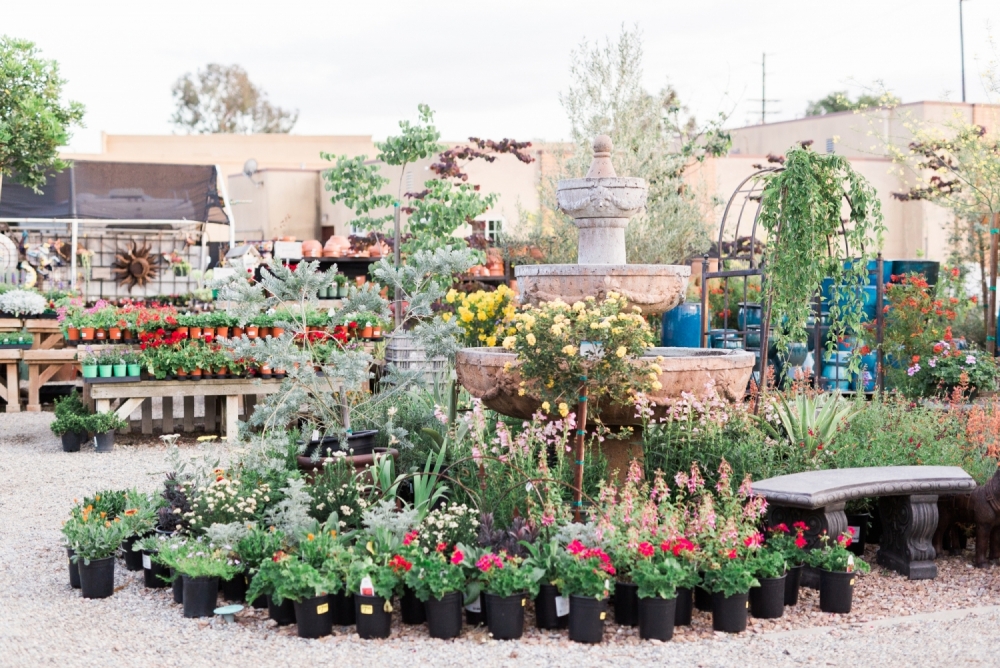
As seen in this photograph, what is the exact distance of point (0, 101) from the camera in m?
11.4

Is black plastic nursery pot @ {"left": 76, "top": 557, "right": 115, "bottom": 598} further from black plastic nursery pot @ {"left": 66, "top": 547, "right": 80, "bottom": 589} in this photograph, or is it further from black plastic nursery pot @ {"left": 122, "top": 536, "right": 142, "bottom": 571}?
black plastic nursery pot @ {"left": 122, "top": 536, "right": 142, "bottom": 571}

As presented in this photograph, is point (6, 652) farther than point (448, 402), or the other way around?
point (448, 402)

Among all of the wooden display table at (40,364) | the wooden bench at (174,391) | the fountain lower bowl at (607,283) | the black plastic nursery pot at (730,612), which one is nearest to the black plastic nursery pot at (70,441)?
the wooden bench at (174,391)

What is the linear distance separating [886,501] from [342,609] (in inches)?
114

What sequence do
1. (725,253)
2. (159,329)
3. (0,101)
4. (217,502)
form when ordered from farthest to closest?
1. (725,253)
2. (0,101)
3. (159,329)
4. (217,502)

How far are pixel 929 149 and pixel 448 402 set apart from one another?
11.0 metres

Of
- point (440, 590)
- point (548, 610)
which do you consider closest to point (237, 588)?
point (440, 590)

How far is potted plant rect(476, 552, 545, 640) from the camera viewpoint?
4414 mm

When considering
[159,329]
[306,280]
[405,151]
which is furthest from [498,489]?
[405,151]

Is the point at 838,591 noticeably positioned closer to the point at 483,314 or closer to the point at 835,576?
the point at 835,576

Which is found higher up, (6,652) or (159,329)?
(159,329)

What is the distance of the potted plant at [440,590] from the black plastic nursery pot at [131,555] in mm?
1838

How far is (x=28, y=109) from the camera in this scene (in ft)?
37.2

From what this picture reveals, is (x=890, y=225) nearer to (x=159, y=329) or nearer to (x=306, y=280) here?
(x=159, y=329)
